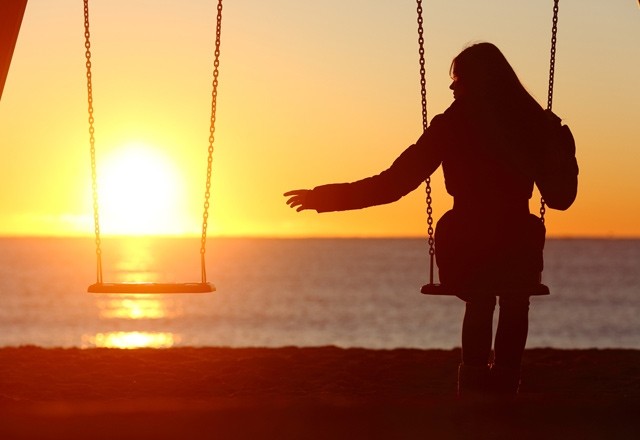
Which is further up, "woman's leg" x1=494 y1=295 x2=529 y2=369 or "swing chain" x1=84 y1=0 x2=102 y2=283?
"swing chain" x1=84 y1=0 x2=102 y2=283

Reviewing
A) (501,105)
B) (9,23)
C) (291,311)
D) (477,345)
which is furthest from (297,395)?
(291,311)

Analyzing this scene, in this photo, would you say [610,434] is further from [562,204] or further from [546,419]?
[562,204]

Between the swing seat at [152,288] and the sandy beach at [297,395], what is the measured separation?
620mm

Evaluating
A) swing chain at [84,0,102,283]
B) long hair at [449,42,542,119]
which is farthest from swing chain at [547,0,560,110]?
swing chain at [84,0,102,283]

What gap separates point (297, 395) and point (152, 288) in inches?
109

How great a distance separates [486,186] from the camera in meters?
6.54

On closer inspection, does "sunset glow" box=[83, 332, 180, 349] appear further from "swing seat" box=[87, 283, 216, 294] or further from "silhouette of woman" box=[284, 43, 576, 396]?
"silhouette of woman" box=[284, 43, 576, 396]

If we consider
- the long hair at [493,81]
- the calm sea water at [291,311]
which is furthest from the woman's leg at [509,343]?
the calm sea water at [291,311]

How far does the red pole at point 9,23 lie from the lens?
805 cm

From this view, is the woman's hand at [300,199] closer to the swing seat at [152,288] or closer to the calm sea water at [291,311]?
the swing seat at [152,288]

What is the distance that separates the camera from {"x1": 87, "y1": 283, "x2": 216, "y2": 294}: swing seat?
766cm

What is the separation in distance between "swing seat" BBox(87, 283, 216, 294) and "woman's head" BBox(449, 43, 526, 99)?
1.97m

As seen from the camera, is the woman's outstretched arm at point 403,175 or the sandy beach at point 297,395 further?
the woman's outstretched arm at point 403,175

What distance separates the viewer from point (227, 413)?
4422 mm
